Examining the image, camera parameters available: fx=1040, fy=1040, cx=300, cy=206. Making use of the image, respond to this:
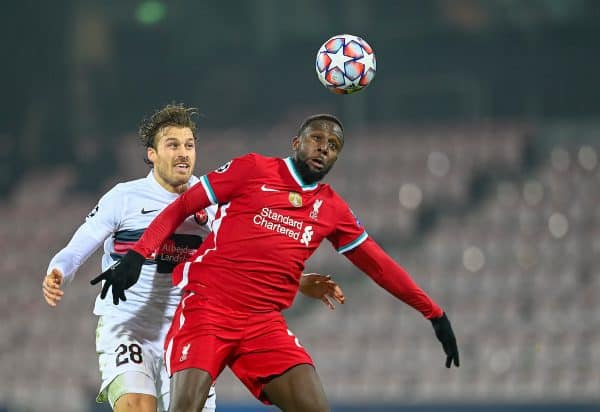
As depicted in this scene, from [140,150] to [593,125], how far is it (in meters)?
7.24

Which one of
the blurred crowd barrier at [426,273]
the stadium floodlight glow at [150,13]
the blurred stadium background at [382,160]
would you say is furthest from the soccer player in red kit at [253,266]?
the stadium floodlight glow at [150,13]

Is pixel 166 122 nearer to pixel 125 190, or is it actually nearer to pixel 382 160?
pixel 125 190

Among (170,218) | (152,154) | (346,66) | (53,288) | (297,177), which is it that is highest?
(346,66)

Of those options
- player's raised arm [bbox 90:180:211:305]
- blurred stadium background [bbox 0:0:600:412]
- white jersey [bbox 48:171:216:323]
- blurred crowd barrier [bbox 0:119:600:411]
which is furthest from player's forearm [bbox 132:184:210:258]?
blurred crowd barrier [bbox 0:119:600:411]

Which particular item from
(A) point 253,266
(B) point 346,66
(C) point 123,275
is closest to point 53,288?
(C) point 123,275

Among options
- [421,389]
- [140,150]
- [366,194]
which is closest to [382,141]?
[366,194]

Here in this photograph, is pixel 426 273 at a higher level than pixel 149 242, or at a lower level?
lower

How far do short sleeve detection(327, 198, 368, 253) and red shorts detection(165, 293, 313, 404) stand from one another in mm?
530

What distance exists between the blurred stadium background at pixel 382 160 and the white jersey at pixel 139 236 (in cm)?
507

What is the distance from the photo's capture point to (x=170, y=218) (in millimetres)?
4797

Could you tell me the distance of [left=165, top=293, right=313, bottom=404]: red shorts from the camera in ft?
15.4

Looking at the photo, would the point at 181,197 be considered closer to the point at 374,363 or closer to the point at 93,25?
the point at 374,363

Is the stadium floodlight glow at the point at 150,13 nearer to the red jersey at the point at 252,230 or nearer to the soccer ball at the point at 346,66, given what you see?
the soccer ball at the point at 346,66

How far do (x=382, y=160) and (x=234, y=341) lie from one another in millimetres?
11183
